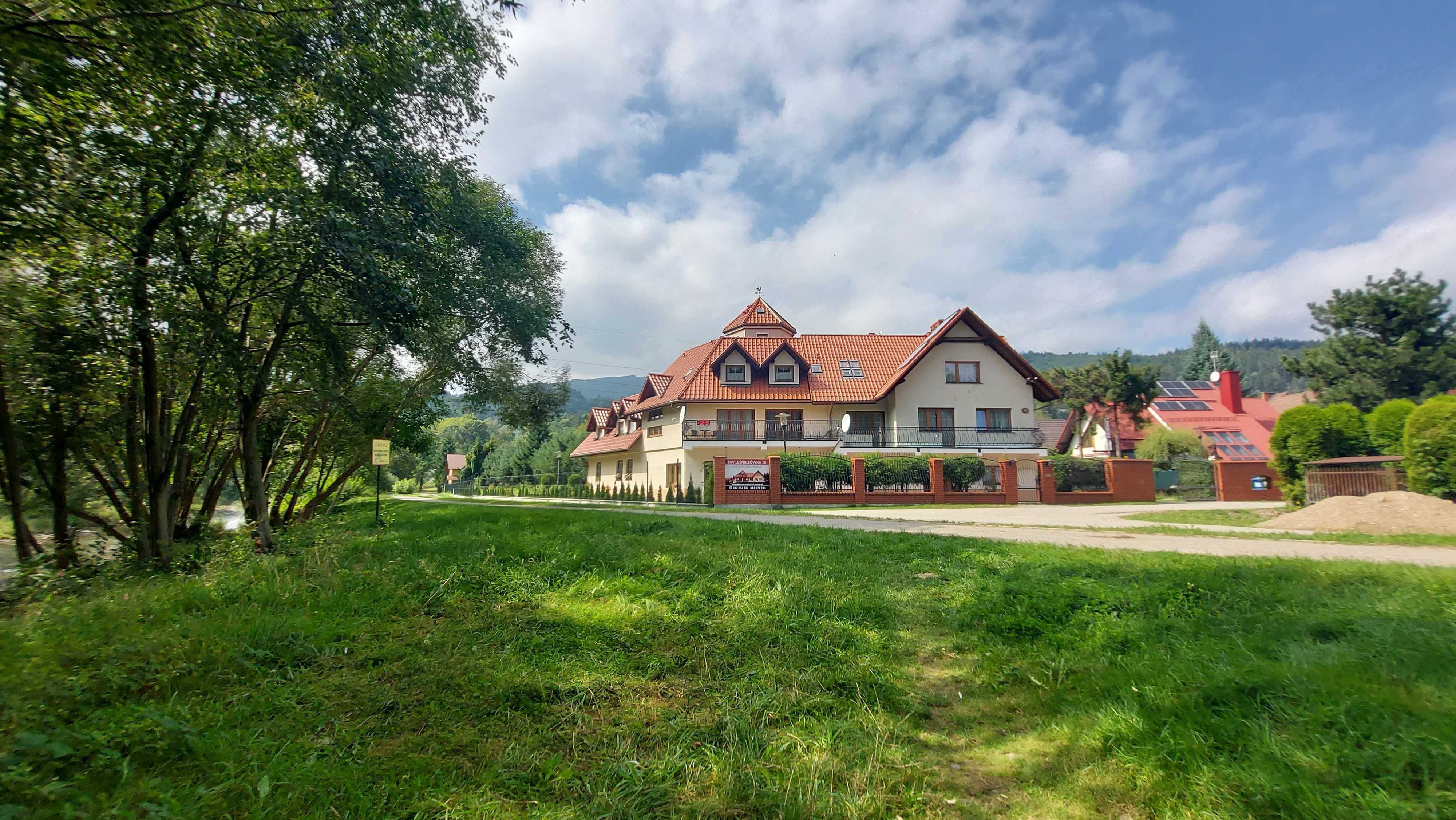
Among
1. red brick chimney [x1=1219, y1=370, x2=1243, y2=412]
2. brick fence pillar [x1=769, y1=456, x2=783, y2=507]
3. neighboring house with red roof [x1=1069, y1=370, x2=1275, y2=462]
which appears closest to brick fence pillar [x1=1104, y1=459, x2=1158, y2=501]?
brick fence pillar [x1=769, y1=456, x2=783, y2=507]

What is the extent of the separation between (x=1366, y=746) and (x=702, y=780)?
2.87 m

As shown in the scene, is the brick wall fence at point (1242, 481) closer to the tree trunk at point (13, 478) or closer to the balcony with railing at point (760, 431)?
the balcony with railing at point (760, 431)

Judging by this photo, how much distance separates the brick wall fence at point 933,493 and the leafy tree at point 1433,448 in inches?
567

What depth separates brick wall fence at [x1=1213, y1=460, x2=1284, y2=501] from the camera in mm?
30062

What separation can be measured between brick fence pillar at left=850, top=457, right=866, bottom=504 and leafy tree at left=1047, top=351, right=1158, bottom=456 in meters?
20.3

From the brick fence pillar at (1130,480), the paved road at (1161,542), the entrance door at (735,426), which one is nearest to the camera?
the paved road at (1161,542)

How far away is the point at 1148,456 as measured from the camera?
43.0 metres

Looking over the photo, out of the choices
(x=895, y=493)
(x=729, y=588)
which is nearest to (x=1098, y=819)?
(x=729, y=588)

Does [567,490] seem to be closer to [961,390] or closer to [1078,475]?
[961,390]

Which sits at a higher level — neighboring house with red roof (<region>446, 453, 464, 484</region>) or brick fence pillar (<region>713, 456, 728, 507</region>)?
neighboring house with red roof (<region>446, 453, 464, 484</region>)

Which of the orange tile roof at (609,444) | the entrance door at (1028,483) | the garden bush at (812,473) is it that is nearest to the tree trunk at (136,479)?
the garden bush at (812,473)

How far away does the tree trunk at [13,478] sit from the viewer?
8.29 meters

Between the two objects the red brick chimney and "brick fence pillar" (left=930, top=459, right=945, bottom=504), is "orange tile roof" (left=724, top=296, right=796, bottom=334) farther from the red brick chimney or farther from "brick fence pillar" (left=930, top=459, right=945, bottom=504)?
the red brick chimney

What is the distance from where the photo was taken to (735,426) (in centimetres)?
3484
